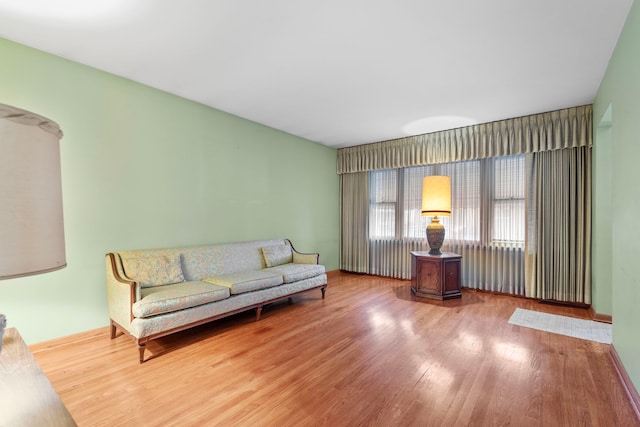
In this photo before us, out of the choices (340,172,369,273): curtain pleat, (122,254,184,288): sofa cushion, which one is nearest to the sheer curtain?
(340,172,369,273): curtain pleat

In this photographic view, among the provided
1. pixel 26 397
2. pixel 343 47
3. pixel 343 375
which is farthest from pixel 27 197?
pixel 343 47

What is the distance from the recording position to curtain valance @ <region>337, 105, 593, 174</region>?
12.5 feet

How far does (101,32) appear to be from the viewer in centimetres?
234

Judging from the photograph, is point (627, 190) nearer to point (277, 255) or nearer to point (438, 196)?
point (438, 196)

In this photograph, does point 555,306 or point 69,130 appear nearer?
point 69,130

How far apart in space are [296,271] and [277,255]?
0.56m

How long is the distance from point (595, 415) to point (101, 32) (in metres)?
4.27

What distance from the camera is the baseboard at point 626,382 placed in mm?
1825

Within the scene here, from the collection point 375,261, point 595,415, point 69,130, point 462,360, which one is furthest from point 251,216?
point 595,415

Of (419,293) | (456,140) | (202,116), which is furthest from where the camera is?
(456,140)

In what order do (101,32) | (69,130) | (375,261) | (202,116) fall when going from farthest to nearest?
(375,261)
(202,116)
(69,130)
(101,32)

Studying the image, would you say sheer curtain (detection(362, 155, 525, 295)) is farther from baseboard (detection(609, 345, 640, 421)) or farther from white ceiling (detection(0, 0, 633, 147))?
baseboard (detection(609, 345, 640, 421))

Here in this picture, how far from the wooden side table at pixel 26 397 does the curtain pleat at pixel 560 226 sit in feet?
16.1

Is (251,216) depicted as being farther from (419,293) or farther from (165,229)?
(419,293)
